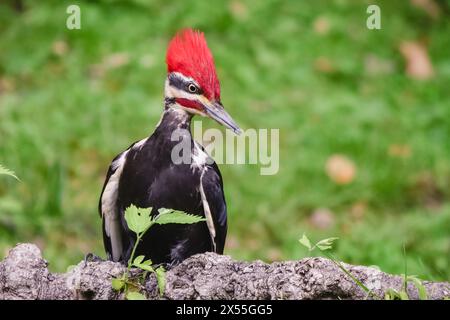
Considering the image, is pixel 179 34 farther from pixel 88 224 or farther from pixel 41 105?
pixel 41 105

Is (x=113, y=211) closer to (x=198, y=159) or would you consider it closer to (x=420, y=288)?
(x=198, y=159)

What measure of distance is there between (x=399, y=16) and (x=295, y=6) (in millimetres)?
731

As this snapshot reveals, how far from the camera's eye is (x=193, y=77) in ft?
10.1

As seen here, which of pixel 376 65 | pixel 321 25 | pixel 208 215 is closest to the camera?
pixel 208 215

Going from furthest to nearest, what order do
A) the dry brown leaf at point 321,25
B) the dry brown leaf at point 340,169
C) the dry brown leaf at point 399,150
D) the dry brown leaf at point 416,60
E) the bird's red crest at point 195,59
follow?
the dry brown leaf at point 321,25 < the dry brown leaf at point 416,60 < the dry brown leaf at point 399,150 < the dry brown leaf at point 340,169 < the bird's red crest at point 195,59

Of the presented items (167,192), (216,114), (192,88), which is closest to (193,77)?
(192,88)

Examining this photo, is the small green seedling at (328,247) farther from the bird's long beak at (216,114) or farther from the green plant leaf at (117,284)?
the bird's long beak at (216,114)

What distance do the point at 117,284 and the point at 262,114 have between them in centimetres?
322

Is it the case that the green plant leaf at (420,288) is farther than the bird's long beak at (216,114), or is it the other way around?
the bird's long beak at (216,114)

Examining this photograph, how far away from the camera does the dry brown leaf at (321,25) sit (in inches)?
247

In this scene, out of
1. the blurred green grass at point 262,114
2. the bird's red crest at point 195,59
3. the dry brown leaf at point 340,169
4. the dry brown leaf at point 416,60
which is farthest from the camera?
the dry brown leaf at point 416,60

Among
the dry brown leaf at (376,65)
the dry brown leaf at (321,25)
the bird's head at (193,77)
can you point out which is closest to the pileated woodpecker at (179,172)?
the bird's head at (193,77)

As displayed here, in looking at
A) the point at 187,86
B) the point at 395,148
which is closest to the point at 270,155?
the point at 395,148

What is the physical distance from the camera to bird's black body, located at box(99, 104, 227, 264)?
3102 millimetres
